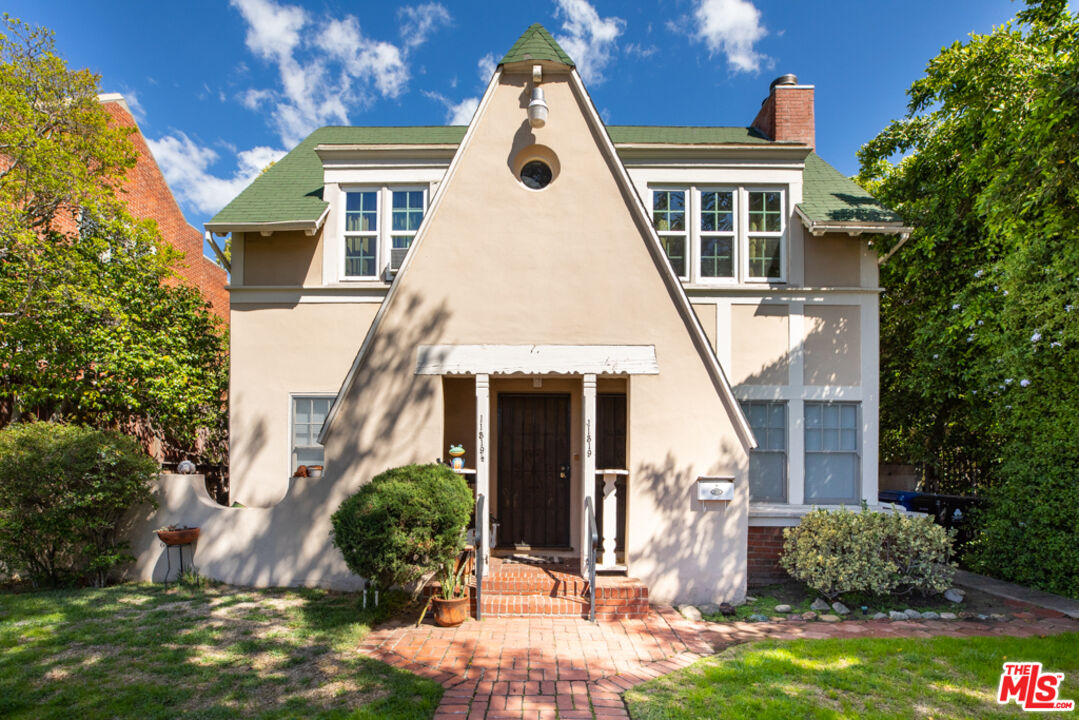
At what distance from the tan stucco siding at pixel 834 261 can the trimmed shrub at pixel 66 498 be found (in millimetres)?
10877

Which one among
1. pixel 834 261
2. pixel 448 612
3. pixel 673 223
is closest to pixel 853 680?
pixel 448 612

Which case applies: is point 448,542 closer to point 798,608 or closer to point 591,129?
point 798,608

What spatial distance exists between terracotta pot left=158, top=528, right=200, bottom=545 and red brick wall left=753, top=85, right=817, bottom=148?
12.0 m

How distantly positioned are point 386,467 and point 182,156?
59.8 ft

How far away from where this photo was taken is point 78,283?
9.94m

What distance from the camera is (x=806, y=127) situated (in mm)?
10219

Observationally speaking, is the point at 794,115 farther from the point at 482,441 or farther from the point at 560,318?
the point at 482,441

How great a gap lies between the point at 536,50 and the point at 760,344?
5.85 m

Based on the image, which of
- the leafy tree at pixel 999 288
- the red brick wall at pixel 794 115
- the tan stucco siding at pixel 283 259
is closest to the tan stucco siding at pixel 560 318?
the tan stucco siding at pixel 283 259

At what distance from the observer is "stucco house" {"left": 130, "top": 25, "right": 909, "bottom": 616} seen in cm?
698

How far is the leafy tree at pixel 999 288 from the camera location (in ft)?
23.9

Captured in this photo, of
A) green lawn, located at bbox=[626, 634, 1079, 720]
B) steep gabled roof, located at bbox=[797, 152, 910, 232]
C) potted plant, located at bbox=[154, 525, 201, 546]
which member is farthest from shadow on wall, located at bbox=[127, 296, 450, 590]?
steep gabled roof, located at bbox=[797, 152, 910, 232]

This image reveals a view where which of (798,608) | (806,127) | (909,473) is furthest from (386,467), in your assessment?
(909,473)

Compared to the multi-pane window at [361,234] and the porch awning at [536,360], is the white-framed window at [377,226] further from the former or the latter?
the porch awning at [536,360]
